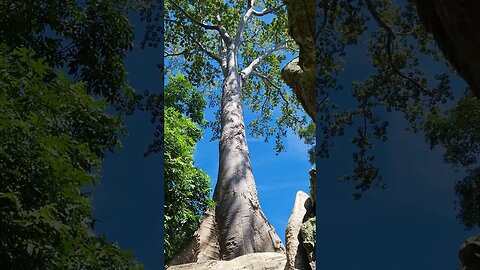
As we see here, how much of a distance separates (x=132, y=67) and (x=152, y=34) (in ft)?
0.92

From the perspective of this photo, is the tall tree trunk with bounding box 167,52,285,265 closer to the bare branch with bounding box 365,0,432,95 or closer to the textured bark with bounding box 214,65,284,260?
the textured bark with bounding box 214,65,284,260

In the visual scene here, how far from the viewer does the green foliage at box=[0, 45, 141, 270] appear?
4.43 meters

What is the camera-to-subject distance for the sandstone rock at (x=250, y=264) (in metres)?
7.79

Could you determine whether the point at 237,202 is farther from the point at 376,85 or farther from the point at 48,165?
the point at 48,165

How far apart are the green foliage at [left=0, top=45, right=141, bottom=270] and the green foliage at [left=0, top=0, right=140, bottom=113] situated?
13cm

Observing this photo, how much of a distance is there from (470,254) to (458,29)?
8.23 ft

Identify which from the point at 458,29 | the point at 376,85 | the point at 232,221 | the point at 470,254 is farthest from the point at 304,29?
the point at 458,29

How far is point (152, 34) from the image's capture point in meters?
5.25

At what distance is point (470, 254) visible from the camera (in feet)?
14.8

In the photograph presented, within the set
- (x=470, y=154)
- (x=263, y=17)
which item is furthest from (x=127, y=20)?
(x=263, y=17)

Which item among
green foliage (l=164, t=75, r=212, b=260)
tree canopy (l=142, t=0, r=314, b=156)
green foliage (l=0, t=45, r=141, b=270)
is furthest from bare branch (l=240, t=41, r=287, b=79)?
green foliage (l=0, t=45, r=141, b=270)

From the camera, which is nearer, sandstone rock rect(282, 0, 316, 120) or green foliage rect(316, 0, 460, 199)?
green foliage rect(316, 0, 460, 199)

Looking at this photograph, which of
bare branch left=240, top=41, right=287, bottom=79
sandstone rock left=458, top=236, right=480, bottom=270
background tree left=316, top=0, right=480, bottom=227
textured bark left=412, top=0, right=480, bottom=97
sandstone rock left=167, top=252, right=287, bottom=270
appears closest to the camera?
textured bark left=412, top=0, right=480, bottom=97

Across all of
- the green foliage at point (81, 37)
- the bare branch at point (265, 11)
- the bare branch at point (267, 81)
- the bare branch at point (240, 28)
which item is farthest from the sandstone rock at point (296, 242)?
the bare branch at point (267, 81)
